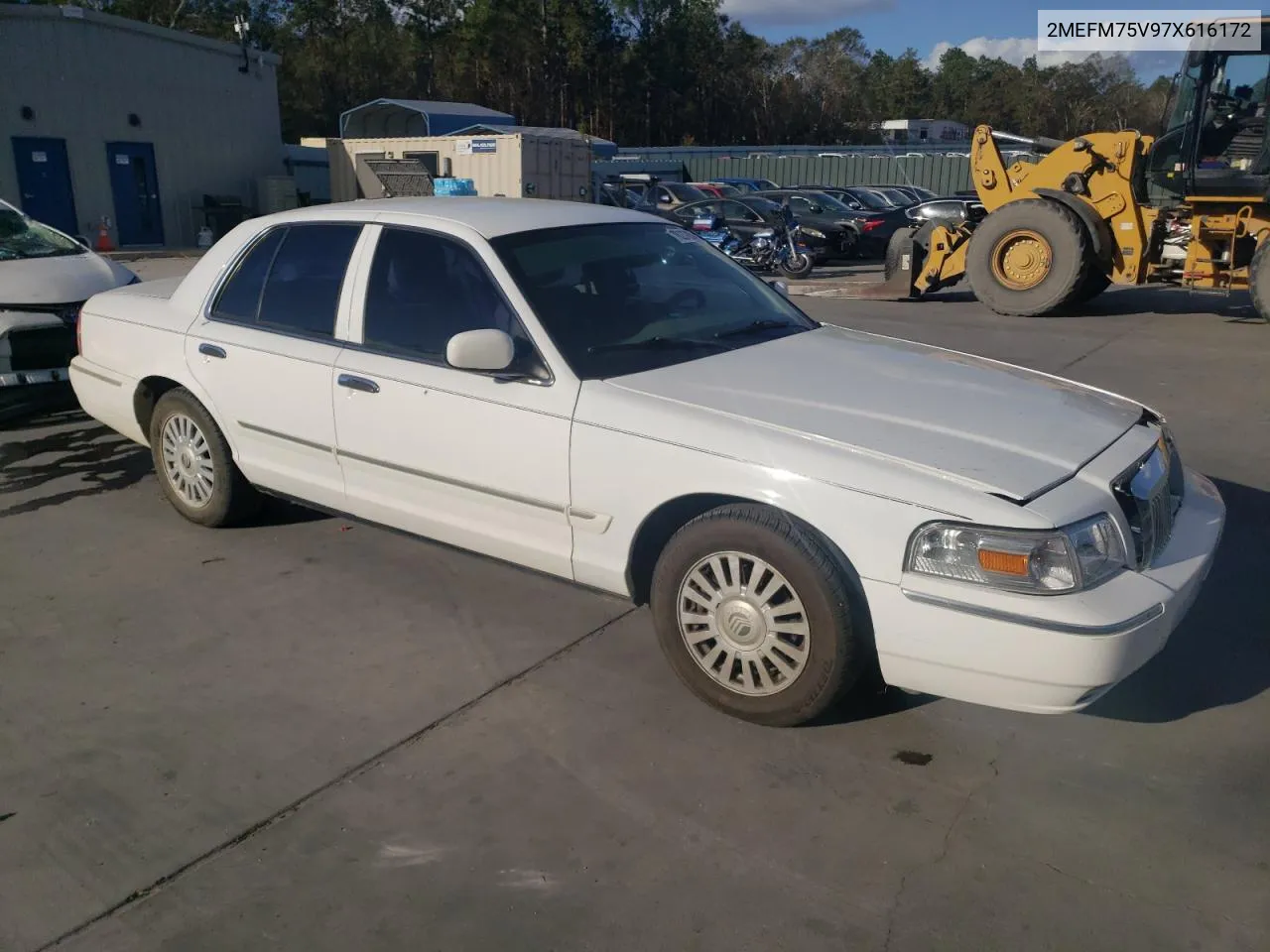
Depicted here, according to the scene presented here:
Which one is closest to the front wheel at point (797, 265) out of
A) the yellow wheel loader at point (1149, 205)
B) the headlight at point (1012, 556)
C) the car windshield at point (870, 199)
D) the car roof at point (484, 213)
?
the yellow wheel loader at point (1149, 205)

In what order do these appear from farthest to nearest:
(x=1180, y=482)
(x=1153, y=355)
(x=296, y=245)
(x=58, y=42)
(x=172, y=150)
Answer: (x=172, y=150), (x=58, y=42), (x=1153, y=355), (x=296, y=245), (x=1180, y=482)

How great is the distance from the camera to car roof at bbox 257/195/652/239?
425 cm

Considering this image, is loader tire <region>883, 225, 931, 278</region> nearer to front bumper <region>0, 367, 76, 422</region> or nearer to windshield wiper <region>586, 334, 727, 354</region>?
front bumper <region>0, 367, 76, 422</region>

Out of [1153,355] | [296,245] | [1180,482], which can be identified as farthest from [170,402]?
[1153,355]

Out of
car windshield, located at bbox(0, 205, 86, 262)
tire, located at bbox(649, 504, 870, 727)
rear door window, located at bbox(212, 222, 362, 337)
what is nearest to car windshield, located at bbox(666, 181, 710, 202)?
car windshield, located at bbox(0, 205, 86, 262)

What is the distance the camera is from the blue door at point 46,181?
74.6 ft

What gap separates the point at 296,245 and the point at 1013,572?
3356 mm

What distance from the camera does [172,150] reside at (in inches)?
1009

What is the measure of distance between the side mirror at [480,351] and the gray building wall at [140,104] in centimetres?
2329

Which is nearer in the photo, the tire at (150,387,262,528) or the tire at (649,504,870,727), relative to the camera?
the tire at (649,504,870,727)

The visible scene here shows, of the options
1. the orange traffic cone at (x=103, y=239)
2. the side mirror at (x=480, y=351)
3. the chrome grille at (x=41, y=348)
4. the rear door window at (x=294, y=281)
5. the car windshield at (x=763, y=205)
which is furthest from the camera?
the orange traffic cone at (x=103, y=239)

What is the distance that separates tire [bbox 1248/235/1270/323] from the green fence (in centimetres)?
2716

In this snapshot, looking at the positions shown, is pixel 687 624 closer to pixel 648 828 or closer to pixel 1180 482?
pixel 648 828

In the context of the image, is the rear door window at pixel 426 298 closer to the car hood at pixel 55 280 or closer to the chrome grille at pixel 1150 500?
the chrome grille at pixel 1150 500
